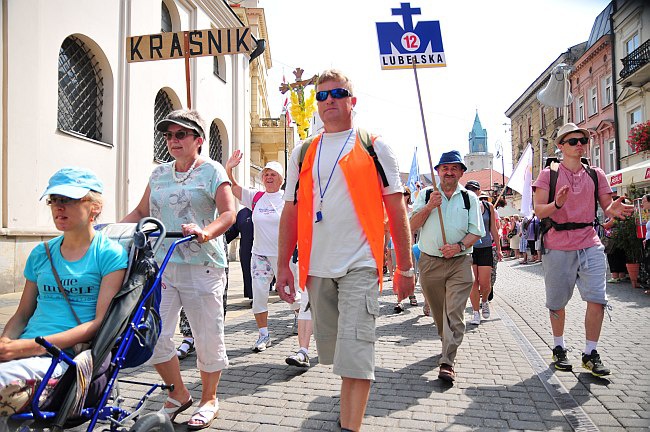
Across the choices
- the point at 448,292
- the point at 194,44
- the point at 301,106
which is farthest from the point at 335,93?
the point at 301,106

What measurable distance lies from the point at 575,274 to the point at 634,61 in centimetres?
2326

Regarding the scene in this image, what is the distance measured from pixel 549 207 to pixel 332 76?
2.56m

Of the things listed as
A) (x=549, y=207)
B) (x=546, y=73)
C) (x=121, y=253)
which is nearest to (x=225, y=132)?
(x=549, y=207)

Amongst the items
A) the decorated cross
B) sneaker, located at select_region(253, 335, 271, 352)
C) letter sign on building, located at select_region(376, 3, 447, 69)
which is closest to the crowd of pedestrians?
sneaker, located at select_region(253, 335, 271, 352)

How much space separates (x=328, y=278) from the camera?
3062mm

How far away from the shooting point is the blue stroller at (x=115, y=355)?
2.12 metres

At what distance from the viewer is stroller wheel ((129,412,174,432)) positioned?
2.43m

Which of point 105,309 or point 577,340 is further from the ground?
point 105,309

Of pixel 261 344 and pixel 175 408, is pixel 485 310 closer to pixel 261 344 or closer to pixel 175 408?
pixel 261 344

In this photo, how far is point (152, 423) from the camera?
2.52 meters

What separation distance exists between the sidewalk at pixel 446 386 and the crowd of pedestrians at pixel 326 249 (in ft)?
0.80

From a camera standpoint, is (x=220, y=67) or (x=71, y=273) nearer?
(x=71, y=273)

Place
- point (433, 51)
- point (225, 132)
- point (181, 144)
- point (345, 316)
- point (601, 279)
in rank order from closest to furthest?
1. point (345, 316)
2. point (181, 144)
3. point (601, 279)
4. point (433, 51)
5. point (225, 132)

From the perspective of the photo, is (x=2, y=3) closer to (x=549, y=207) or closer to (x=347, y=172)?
(x=347, y=172)
